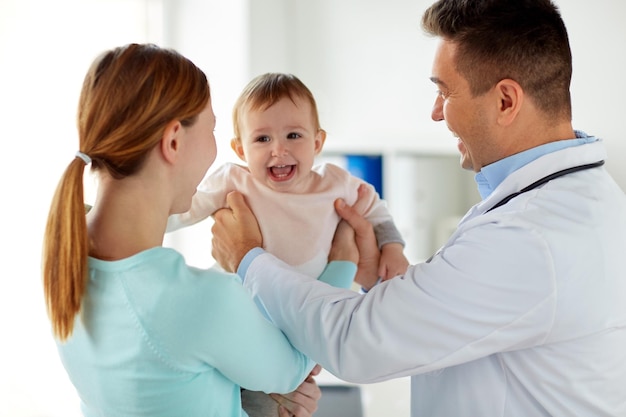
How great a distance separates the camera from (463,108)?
1440 mm

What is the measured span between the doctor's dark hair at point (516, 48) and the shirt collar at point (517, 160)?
2.6 inches

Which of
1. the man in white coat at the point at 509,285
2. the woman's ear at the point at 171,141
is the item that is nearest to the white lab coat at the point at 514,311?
the man in white coat at the point at 509,285

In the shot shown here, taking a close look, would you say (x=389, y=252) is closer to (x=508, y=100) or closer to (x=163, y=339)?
(x=508, y=100)

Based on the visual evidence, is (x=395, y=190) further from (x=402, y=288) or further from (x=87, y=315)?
(x=87, y=315)

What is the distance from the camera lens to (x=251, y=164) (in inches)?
Answer: 67.0

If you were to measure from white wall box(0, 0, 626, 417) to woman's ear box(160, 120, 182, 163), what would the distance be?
44.9 inches

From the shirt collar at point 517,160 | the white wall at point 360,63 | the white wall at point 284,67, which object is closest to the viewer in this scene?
the shirt collar at point 517,160

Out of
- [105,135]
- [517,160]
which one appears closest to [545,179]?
[517,160]

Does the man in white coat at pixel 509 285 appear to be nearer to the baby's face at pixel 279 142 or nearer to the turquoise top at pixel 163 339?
the turquoise top at pixel 163 339

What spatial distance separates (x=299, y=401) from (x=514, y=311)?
542 millimetres

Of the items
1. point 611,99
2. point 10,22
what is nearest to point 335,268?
point 10,22

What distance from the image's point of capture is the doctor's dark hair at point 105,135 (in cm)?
106

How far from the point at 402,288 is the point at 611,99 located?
2570 mm

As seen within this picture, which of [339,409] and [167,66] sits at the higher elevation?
[167,66]
